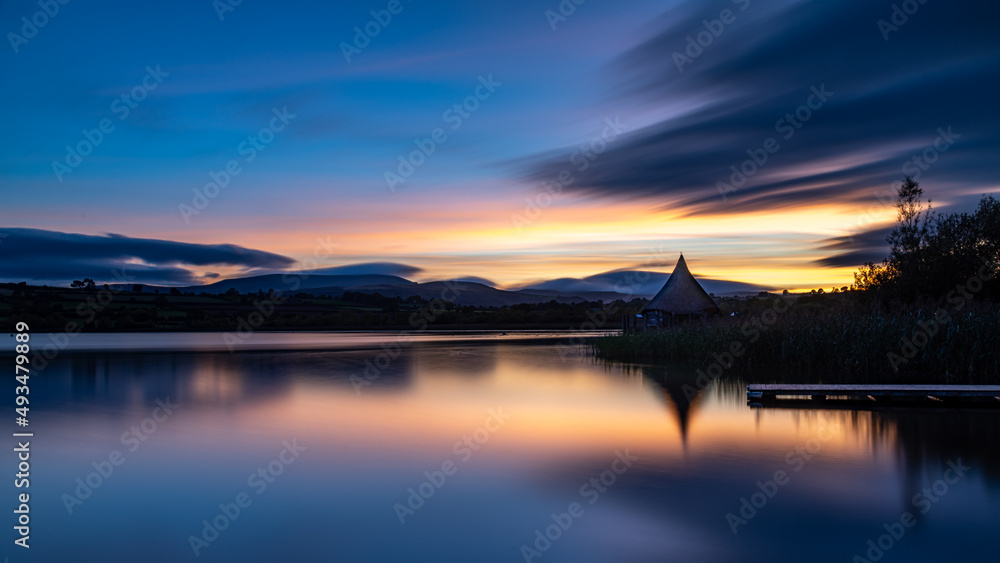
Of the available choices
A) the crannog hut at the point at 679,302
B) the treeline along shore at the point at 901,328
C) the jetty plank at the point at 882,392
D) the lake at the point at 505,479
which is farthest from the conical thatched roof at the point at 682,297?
the jetty plank at the point at 882,392

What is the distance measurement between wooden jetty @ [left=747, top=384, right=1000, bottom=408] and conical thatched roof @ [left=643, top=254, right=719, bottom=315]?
1741cm

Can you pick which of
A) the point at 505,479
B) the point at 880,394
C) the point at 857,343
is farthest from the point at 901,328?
the point at 505,479

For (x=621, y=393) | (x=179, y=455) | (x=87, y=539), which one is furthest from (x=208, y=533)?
(x=621, y=393)

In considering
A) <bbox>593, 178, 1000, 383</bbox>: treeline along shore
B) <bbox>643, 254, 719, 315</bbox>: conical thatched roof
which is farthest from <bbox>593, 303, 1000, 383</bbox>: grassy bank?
<bbox>643, 254, 719, 315</bbox>: conical thatched roof

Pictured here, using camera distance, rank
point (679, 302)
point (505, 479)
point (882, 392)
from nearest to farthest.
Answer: point (505, 479), point (882, 392), point (679, 302)

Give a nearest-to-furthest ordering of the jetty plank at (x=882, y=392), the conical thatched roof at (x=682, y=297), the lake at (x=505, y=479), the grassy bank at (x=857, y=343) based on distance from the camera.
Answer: the lake at (x=505, y=479)
the jetty plank at (x=882, y=392)
the grassy bank at (x=857, y=343)
the conical thatched roof at (x=682, y=297)

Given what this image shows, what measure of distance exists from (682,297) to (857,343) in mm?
13097

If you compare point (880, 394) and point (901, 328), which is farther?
point (901, 328)

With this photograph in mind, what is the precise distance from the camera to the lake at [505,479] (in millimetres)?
5254

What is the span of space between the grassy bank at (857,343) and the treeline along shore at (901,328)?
23 millimetres

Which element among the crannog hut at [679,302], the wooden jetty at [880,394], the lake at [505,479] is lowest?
the lake at [505,479]

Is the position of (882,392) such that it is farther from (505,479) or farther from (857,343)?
(505,479)

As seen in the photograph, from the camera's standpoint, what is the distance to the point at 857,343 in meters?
17.5

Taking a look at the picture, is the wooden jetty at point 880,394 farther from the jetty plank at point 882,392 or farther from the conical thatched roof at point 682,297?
the conical thatched roof at point 682,297
